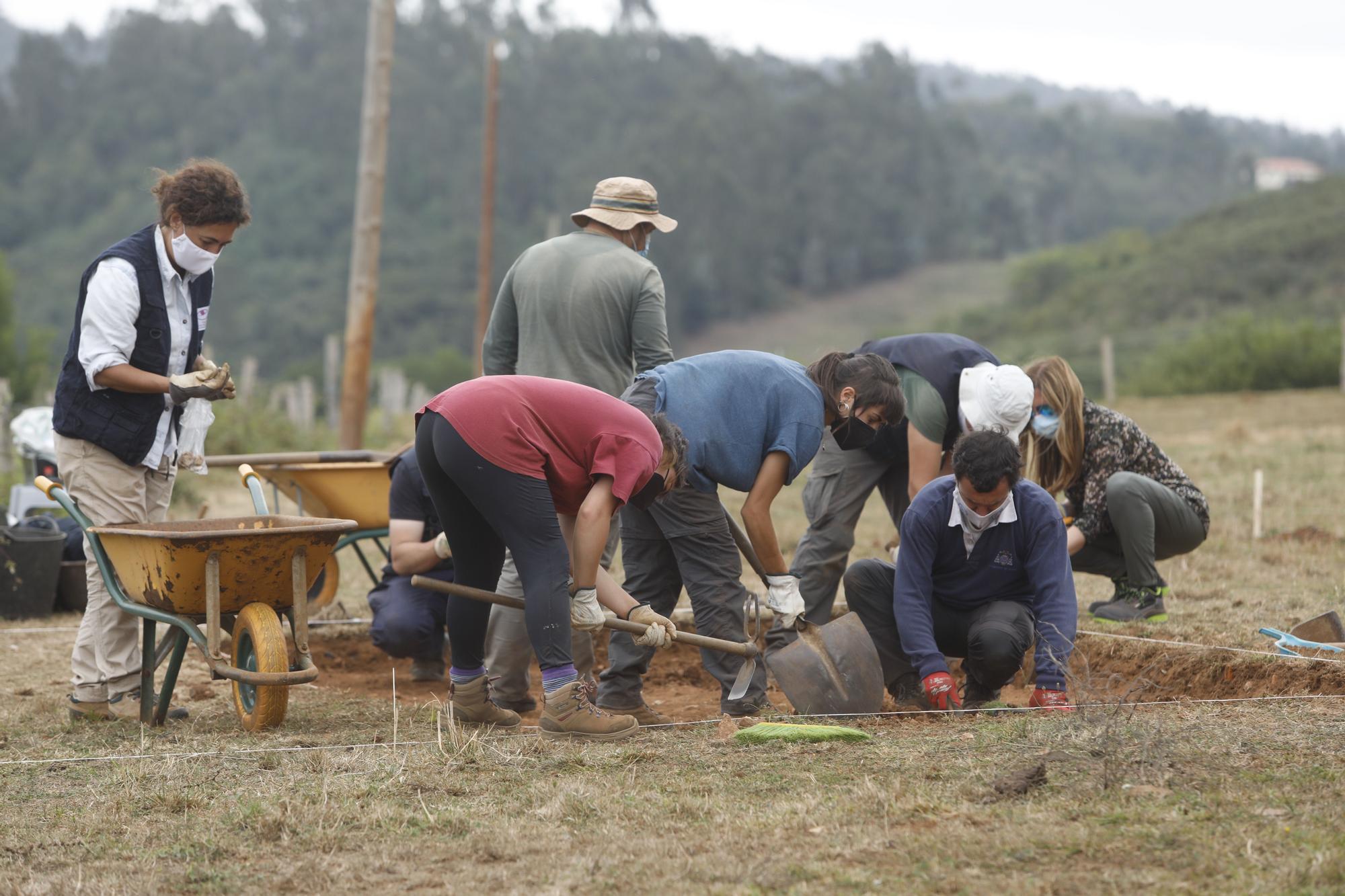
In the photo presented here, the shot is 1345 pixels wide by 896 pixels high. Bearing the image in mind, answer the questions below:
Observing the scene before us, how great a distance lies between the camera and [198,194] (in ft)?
14.8

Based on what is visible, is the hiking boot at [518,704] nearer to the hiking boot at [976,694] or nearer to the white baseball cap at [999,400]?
the hiking boot at [976,694]

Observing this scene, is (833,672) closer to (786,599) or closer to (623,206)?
(786,599)

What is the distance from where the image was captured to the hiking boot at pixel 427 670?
585 cm

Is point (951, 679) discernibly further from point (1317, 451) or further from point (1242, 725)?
point (1317, 451)

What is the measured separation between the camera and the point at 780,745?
3893mm

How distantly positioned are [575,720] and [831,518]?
1764mm

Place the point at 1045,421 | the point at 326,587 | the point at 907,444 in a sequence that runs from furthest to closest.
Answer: the point at 326,587 → the point at 1045,421 → the point at 907,444

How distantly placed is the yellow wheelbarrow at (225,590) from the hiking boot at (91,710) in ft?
0.42

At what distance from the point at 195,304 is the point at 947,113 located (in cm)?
10170

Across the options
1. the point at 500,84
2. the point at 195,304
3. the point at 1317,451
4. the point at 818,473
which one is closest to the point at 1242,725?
the point at 818,473

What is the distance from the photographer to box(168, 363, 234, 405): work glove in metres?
4.51

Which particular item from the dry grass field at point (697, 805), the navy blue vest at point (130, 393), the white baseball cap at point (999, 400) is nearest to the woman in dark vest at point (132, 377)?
the navy blue vest at point (130, 393)

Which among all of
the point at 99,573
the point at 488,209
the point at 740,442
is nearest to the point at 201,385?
the point at 99,573

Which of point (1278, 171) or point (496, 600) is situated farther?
point (1278, 171)
